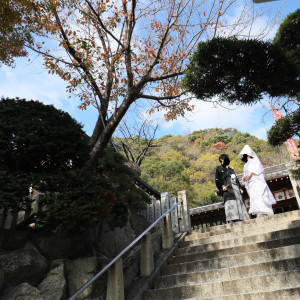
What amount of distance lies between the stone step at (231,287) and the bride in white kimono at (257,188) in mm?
3540

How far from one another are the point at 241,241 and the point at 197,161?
3033 centimetres

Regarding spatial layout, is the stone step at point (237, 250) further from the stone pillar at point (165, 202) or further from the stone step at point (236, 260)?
the stone pillar at point (165, 202)

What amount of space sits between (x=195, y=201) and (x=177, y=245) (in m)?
15.1

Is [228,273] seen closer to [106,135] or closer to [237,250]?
[237,250]

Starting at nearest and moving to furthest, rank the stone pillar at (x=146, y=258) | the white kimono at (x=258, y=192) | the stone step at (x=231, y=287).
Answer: the stone step at (x=231, y=287)
the stone pillar at (x=146, y=258)
the white kimono at (x=258, y=192)

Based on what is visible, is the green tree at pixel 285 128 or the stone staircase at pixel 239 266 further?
the green tree at pixel 285 128

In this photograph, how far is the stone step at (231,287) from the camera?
3568mm

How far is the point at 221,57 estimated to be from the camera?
3.67 meters

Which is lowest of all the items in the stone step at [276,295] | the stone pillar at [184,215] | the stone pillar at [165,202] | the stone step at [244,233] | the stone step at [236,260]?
the stone step at [276,295]

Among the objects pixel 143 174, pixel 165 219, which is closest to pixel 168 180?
pixel 143 174

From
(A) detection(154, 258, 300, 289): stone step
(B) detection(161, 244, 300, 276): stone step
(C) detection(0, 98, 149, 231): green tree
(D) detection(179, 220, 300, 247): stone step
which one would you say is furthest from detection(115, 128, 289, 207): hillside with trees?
(C) detection(0, 98, 149, 231): green tree

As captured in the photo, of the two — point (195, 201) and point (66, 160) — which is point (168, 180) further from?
point (66, 160)

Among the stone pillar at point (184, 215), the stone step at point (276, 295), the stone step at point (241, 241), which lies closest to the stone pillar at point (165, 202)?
the stone pillar at point (184, 215)

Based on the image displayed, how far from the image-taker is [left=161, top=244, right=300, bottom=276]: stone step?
165 inches
